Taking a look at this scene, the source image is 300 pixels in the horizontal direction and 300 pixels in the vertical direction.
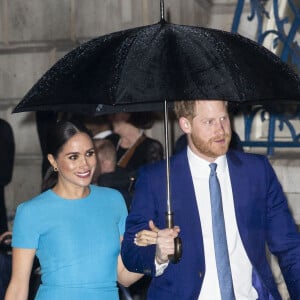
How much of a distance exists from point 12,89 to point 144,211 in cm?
690

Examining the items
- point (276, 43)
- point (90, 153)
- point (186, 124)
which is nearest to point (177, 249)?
point (186, 124)

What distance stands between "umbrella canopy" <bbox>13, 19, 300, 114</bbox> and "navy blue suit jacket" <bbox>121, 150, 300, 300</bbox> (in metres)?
0.49

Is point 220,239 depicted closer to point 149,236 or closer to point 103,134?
point 149,236

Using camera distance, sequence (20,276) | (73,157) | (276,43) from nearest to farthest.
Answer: (20,276)
(73,157)
(276,43)

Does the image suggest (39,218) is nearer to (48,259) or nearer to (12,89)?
(48,259)

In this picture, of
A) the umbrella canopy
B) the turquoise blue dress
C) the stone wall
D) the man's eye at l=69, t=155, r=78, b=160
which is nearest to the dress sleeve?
the turquoise blue dress

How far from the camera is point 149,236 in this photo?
189 inches

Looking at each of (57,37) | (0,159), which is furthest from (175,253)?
(57,37)

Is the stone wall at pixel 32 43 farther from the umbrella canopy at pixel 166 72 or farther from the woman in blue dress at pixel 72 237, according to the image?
the umbrella canopy at pixel 166 72

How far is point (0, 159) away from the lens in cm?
995

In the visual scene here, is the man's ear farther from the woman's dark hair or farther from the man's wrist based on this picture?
the woman's dark hair

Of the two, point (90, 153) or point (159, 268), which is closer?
point (159, 268)

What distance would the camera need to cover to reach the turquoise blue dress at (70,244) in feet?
17.7

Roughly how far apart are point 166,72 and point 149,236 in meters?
0.76
